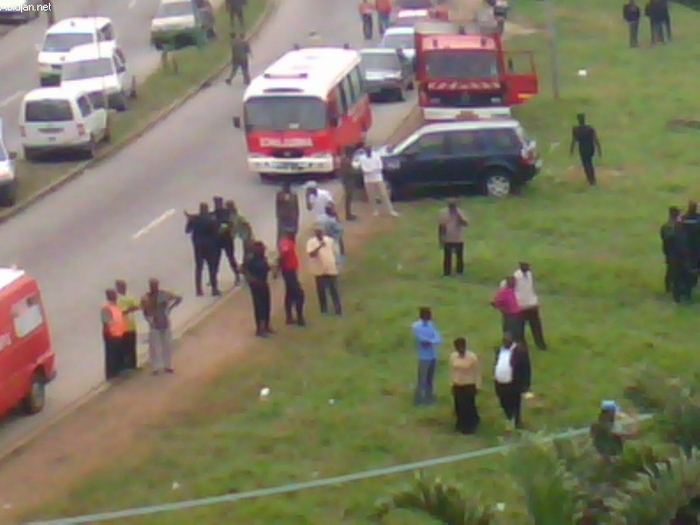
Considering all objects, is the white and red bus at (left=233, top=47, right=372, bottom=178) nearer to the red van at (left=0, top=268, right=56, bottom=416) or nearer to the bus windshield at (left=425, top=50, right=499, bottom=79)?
the bus windshield at (left=425, top=50, right=499, bottom=79)

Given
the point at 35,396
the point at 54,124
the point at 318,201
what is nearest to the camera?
the point at 35,396

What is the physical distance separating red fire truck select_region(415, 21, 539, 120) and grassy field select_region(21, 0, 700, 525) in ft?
5.01

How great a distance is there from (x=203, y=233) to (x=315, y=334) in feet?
8.53

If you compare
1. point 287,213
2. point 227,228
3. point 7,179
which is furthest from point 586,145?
point 7,179

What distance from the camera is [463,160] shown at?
115 ft

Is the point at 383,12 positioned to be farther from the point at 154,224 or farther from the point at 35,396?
the point at 35,396

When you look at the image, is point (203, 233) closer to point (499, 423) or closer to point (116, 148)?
point (499, 423)

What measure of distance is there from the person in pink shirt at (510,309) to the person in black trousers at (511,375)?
7.44 ft

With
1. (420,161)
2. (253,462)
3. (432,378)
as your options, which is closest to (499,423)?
(432,378)

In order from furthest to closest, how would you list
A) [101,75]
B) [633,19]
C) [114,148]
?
[633,19]
[101,75]
[114,148]

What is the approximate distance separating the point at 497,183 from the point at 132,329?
12359mm

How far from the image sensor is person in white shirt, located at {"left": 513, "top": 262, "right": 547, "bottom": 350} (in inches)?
975

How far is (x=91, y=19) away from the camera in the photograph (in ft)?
172

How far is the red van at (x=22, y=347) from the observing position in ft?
73.5
